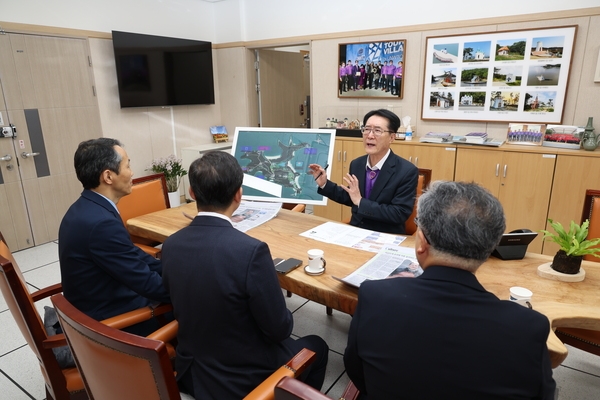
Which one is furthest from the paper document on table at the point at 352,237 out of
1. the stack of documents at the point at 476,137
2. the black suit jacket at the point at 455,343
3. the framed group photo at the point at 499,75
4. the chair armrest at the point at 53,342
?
the framed group photo at the point at 499,75

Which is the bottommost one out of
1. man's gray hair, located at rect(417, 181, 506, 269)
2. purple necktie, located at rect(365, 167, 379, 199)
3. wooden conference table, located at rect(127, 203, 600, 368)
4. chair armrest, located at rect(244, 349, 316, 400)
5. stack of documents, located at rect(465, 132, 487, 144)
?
chair armrest, located at rect(244, 349, 316, 400)

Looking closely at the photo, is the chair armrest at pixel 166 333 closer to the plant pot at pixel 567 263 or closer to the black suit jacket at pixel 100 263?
the black suit jacket at pixel 100 263

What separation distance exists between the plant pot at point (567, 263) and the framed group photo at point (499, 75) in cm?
271

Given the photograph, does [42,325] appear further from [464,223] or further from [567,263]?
[567,263]

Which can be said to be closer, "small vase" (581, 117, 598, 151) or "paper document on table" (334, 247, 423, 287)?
"paper document on table" (334, 247, 423, 287)

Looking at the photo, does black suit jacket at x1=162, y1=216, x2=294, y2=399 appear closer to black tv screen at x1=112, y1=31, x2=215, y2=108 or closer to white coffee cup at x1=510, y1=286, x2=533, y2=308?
white coffee cup at x1=510, y1=286, x2=533, y2=308

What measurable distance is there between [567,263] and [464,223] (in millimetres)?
988

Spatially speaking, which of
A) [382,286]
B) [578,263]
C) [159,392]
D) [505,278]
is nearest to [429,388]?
[382,286]

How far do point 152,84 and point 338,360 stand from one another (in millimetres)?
4196

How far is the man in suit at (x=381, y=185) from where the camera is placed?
2.35 meters

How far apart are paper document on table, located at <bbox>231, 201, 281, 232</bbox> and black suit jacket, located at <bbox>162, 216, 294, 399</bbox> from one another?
95cm

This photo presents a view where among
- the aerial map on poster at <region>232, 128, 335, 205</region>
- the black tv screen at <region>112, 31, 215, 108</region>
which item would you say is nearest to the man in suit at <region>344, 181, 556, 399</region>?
the aerial map on poster at <region>232, 128, 335, 205</region>

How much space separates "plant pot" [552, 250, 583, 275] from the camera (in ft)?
5.24

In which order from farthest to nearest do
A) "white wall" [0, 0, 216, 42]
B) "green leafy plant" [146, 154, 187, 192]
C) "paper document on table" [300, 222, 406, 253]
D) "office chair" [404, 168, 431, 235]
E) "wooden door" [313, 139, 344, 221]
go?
"green leafy plant" [146, 154, 187, 192]
"wooden door" [313, 139, 344, 221]
"white wall" [0, 0, 216, 42]
"office chair" [404, 168, 431, 235]
"paper document on table" [300, 222, 406, 253]
